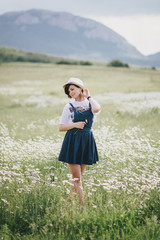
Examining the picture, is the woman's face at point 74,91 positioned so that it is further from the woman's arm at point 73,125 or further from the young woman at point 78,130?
the woman's arm at point 73,125

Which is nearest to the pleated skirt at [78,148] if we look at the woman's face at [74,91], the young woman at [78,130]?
the young woman at [78,130]

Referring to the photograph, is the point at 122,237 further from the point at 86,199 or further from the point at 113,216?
the point at 86,199

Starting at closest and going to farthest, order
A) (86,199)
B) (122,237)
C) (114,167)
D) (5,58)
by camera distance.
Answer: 1. (122,237)
2. (86,199)
3. (114,167)
4. (5,58)

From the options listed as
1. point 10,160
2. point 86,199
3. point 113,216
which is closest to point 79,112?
point 86,199

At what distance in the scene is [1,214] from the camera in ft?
12.6

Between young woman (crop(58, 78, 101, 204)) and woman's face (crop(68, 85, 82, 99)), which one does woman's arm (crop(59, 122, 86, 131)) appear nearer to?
young woman (crop(58, 78, 101, 204))

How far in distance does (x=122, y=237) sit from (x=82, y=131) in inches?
72.2

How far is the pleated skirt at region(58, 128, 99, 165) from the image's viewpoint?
4.27 metres

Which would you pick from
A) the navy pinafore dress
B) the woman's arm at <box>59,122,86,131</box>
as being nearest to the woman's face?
the navy pinafore dress

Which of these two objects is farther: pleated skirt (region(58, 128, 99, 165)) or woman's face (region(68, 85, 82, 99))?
woman's face (region(68, 85, 82, 99))

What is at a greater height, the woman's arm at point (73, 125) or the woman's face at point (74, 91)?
the woman's face at point (74, 91)

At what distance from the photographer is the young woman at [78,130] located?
4277mm

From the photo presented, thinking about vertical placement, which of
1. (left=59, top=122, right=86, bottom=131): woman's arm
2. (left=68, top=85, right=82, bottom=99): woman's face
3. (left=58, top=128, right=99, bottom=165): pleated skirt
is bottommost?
(left=58, top=128, right=99, bottom=165): pleated skirt

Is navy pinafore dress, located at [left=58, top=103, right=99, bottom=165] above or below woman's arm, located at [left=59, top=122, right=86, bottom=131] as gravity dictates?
below
